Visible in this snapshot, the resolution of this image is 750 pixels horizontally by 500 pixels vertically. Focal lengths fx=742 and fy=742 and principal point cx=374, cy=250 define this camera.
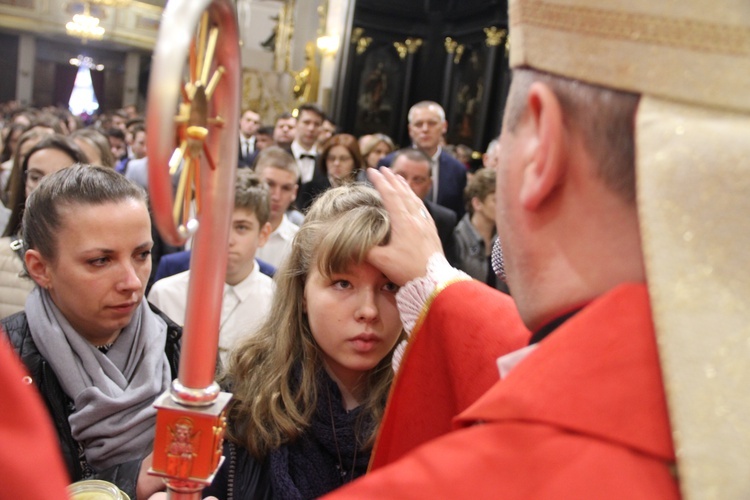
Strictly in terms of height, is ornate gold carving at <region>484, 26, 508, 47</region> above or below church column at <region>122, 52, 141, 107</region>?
above

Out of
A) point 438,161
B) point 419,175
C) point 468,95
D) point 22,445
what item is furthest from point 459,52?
point 22,445

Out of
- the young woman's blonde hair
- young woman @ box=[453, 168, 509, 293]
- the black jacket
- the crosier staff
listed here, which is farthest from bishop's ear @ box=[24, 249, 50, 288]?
young woman @ box=[453, 168, 509, 293]

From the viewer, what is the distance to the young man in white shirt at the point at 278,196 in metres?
4.18

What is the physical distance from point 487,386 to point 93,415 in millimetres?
1021

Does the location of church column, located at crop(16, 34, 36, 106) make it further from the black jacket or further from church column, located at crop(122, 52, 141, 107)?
the black jacket

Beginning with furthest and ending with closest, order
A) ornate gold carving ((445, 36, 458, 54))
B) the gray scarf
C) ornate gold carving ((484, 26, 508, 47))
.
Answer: ornate gold carving ((445, 36, 458, 54))
ornate gold carving ((484, 26, 508, 47))
the gray scarf

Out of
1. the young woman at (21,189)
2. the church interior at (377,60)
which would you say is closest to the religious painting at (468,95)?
the church interior at (377,60)

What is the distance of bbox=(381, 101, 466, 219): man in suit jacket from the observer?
630 cm

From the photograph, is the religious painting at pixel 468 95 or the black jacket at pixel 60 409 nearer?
the black jacket at pixel 60 409

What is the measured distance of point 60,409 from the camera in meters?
1.85

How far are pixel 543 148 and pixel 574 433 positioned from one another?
12.7 inches

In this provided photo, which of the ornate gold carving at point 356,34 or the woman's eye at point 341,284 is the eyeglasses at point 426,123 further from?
the ornate gold carving at point 356,34

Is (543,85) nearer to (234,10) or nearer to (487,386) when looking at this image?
(234,10)

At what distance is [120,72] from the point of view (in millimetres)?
24922
